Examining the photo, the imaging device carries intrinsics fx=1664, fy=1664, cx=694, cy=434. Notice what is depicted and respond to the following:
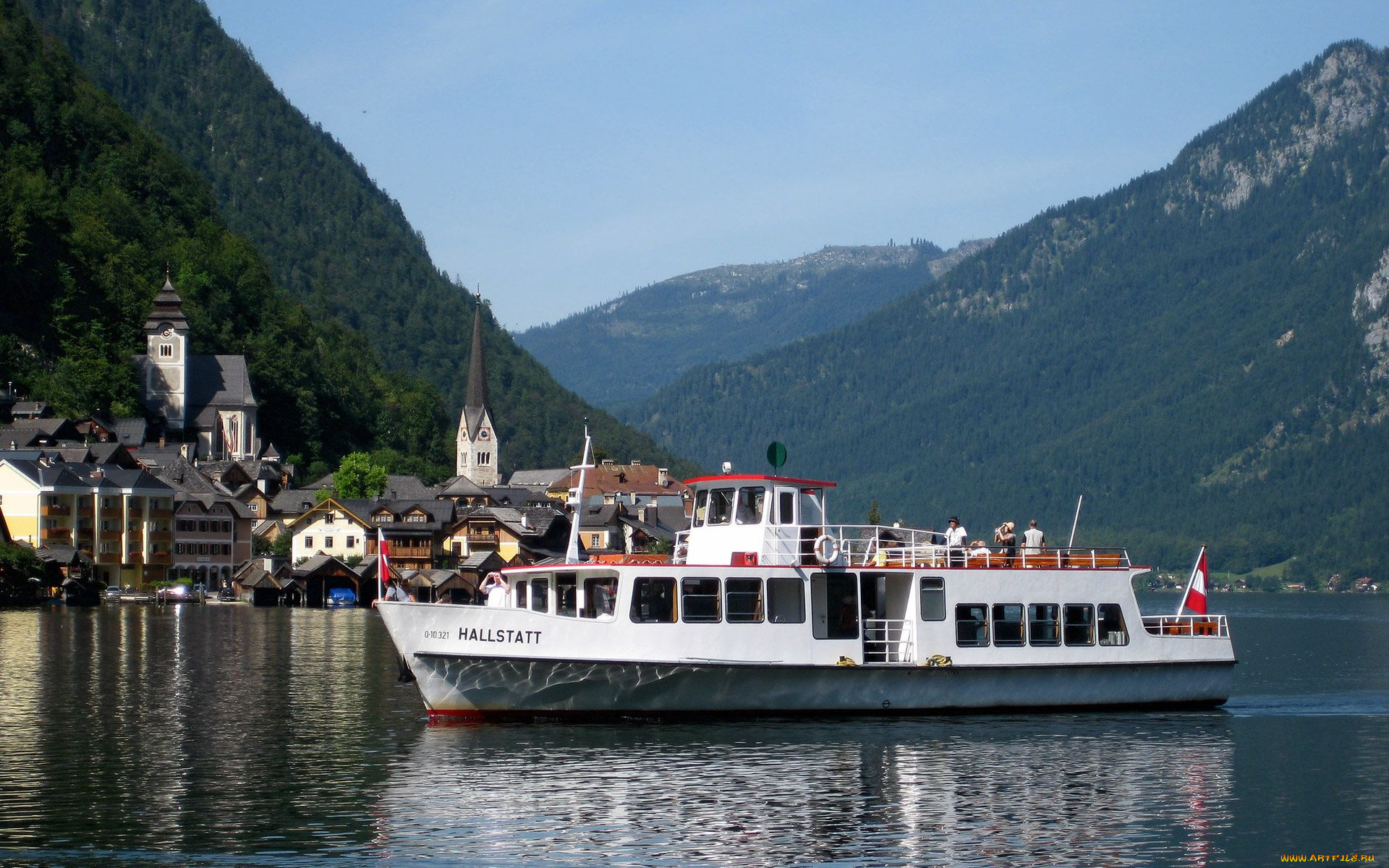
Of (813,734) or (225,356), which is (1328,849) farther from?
(225,356)

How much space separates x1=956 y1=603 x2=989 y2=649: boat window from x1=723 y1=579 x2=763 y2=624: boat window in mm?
5059

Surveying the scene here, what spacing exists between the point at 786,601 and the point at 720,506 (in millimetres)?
3244

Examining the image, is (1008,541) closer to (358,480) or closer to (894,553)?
(894,553)

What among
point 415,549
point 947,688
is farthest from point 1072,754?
point 415,549

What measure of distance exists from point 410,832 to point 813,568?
47.3 ft

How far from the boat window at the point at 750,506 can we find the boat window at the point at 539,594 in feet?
Result: 15.8

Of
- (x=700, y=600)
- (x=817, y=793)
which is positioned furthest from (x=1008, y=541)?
(x=817, y=793)

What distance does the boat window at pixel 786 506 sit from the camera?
39.8 metres

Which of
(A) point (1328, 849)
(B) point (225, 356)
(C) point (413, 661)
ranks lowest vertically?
(A) point (1328, 849)

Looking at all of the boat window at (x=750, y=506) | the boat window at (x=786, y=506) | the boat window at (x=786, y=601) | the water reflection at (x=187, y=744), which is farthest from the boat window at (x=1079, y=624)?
the water reflection at (x=187, y=744)

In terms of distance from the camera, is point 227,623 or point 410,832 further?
point 227,623

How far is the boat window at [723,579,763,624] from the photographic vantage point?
38.0 meters

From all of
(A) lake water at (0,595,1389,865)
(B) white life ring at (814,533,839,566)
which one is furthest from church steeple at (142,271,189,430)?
(B) white life ring at (814,533,839,566)

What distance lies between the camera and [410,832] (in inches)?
1049
